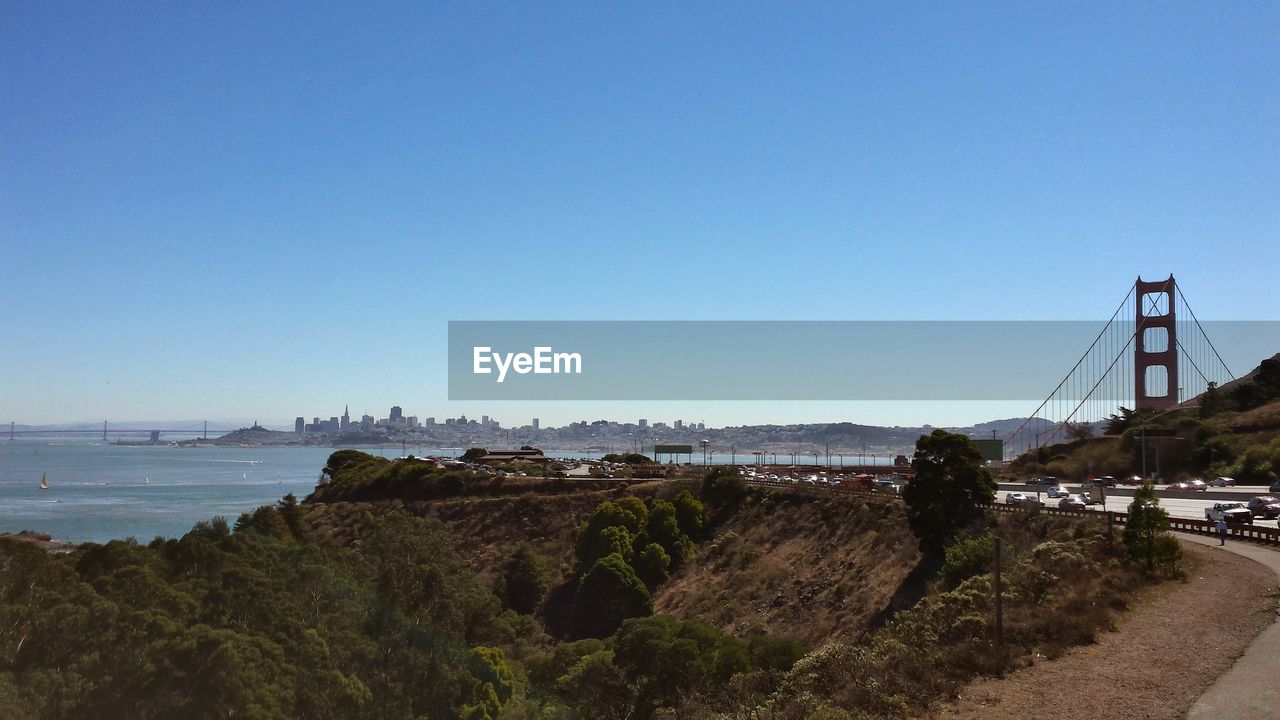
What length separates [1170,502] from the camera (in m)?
37.8

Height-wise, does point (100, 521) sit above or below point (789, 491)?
below

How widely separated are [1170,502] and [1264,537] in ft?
49.8

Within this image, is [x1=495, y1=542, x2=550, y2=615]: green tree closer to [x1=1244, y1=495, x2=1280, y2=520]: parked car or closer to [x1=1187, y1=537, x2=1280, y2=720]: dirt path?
[x1=1244, y1=495, x2=1280, y2=520]: parked car

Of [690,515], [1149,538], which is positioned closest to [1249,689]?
[1149,538]

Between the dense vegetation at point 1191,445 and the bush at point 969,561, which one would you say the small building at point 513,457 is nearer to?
the dense vegetation at point 1191,445

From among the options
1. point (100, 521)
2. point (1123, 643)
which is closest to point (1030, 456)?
point (1123, 643)

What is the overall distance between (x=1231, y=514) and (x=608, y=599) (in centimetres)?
2382

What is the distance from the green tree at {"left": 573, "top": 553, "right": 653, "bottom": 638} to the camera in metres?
36.2

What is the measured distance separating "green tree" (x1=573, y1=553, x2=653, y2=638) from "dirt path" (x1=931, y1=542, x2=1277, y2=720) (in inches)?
913

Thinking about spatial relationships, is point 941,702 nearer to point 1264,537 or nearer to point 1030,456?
point 1264,537

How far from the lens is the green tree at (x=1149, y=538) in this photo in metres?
18.9

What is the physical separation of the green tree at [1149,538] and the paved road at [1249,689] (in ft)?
18.9

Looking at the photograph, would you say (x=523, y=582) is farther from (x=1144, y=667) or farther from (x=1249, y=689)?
(x=1249, y=689)

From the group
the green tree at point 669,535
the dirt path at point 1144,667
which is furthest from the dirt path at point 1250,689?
the green tree at point 669,535
